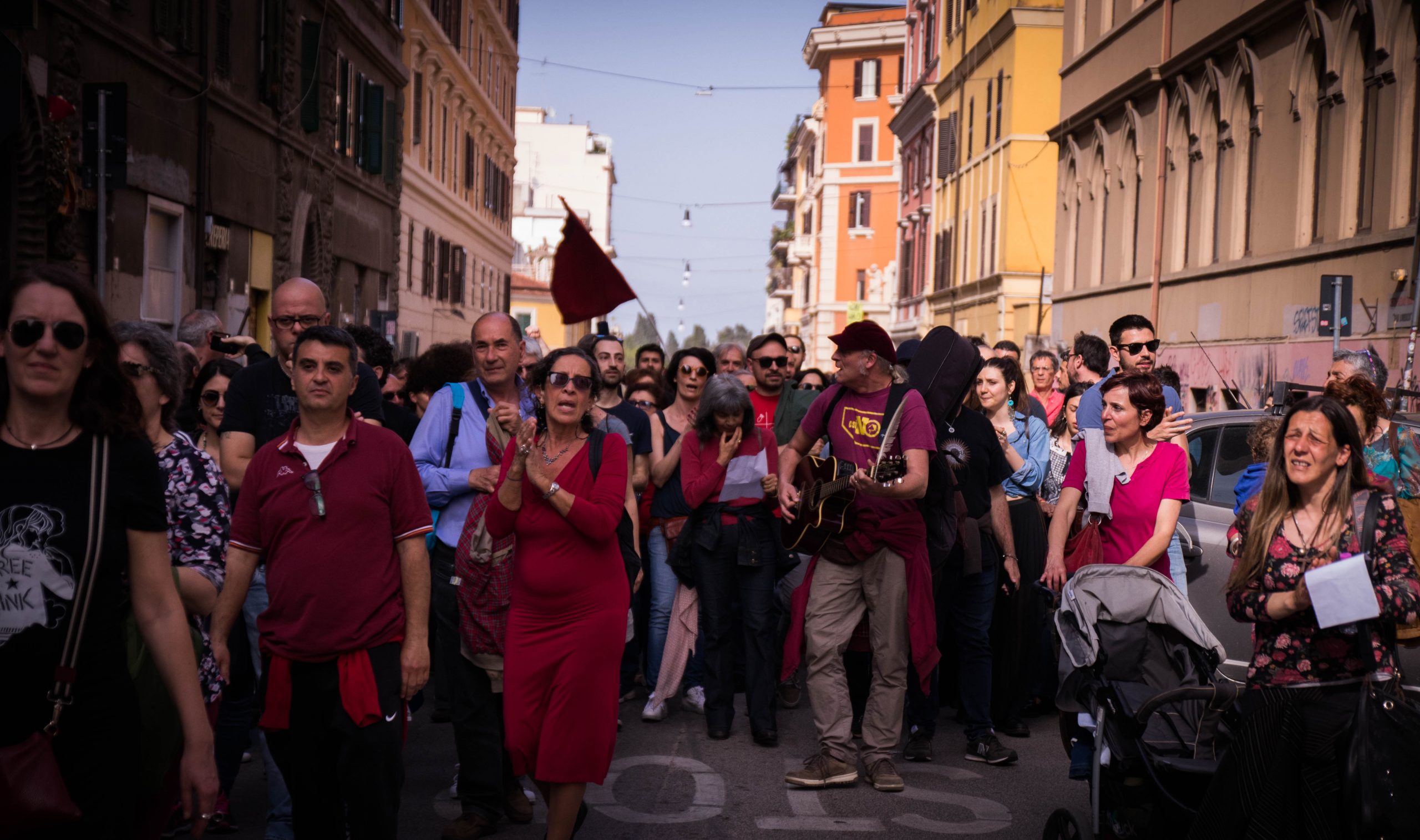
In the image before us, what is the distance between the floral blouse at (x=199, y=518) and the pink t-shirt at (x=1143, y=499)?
407 centimetres

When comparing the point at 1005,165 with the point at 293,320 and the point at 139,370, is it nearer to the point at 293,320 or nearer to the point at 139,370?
the point at 293,320

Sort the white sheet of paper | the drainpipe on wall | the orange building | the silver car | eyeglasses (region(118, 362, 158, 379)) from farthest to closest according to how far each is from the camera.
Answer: the orange building, the drainpipe on wall, the silver car, eyeglasses (region(118, 362, 158, 379)), the white sheet of paper

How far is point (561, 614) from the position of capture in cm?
525

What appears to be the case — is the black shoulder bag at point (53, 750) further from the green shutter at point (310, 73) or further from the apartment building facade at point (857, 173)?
the apartment building facade at point (857, 173)

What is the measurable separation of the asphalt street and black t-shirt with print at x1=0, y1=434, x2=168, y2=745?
280 centimetres

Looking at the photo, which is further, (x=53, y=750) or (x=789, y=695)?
(x=789, y=695)

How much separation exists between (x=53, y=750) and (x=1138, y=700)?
3644mm

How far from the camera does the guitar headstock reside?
643 centimetres

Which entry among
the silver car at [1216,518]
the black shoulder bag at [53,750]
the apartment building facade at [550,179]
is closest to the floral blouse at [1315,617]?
the silver car at [1216,518]

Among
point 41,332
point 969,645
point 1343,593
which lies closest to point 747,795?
point 969,645

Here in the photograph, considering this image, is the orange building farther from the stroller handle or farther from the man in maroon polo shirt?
the man in maroon polo shirt

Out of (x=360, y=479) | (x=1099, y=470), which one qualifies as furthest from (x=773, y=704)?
(x=360, y=479)

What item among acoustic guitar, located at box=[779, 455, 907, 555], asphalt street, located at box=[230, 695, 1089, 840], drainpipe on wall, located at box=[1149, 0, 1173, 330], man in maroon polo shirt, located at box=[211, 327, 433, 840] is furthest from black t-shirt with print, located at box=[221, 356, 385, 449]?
drainpipe on wall, located at box=[1149, 0, 1173, 330]

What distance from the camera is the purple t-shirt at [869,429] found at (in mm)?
6641
